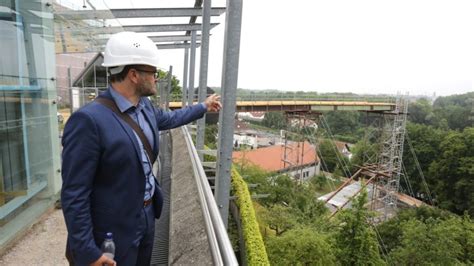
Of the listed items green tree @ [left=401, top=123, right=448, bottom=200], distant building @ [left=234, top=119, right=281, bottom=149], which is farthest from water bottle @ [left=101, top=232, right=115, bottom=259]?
distant building @ [left=234, top=119, right=281, bottom=149]

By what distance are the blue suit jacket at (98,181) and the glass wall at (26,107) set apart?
250 cm

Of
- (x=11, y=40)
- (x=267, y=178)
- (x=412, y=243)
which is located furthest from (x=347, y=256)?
(x=11, y=40)

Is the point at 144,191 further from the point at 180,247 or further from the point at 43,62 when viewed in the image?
the point at 43,62

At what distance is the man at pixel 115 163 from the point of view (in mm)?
1441

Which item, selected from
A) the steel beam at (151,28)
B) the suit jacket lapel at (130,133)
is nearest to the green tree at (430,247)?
the steel beam at (151,28)

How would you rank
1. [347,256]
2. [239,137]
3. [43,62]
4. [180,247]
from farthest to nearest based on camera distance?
[239,137] → [347,256] → [43,62] → [180,247]

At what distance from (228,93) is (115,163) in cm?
203

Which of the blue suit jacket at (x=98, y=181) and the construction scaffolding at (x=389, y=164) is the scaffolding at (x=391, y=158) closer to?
the construction scaffolding at (x=389, y=164)

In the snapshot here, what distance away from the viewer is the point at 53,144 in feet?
15.5

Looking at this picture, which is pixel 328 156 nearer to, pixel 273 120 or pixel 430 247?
pixel 273 120

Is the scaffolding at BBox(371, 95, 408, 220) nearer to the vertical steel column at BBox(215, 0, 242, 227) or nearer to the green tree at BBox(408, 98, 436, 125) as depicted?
the vertical steel column at BBox(215, 0, 242, 227)

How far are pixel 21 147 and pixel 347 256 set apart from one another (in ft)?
33.8

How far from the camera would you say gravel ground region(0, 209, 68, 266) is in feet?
10.7

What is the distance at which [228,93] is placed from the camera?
3.43m
